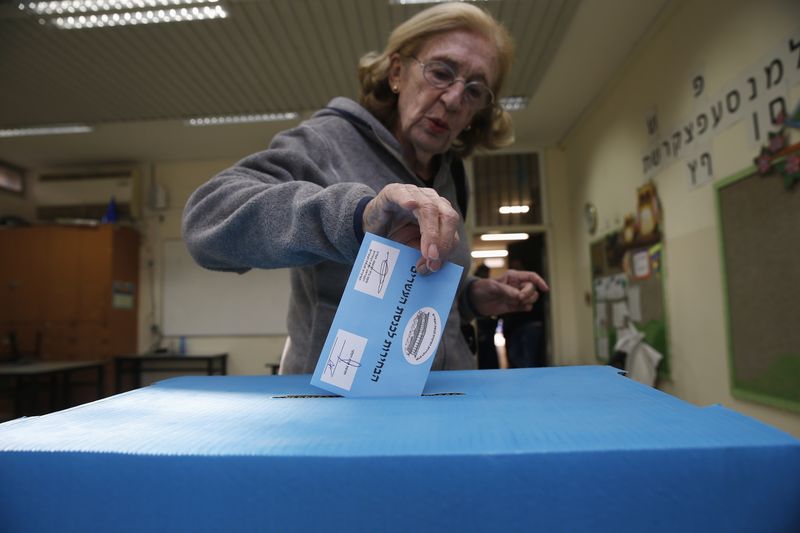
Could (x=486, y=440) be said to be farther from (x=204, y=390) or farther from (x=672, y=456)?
(x=204, y=390)

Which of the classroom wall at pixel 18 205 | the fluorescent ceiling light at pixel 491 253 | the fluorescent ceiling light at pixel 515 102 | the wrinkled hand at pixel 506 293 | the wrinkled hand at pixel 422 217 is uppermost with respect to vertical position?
the fluorescent ceiling light at pixel 515 102

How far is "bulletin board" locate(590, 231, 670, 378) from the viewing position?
285 cm

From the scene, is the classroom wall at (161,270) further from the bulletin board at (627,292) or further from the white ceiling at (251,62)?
the bulletin board at (627,292)

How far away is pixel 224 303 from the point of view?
514cm

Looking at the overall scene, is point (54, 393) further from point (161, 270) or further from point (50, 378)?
point (161, 270)

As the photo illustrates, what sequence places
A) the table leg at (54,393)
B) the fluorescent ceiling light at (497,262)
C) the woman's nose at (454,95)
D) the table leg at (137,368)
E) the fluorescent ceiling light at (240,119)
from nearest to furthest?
the woman's nose at (454,95) → the table leg at (54,393) → the fluorescent ceiling light at (240,119) → the table leg at (137,368) → the fluorescent ceiling light at (497,262)

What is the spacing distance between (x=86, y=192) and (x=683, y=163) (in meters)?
5.61

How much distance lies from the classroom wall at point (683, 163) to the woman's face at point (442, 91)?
155 centimetres

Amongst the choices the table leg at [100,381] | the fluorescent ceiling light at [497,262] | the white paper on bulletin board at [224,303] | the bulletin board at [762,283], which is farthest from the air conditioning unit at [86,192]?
the bulletin board at [762,283]

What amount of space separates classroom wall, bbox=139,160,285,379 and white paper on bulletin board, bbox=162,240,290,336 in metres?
0.09

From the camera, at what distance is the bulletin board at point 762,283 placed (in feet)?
5.84

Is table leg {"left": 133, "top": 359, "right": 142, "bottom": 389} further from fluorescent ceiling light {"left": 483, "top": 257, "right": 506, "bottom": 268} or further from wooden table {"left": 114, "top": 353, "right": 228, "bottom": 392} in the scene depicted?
fluorescent ceiling light {"left": 483, "top": 257, "right": 506, "bottom": 268}

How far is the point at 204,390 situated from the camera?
58 cm

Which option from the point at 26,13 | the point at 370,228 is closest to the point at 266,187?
the point at 370,228
